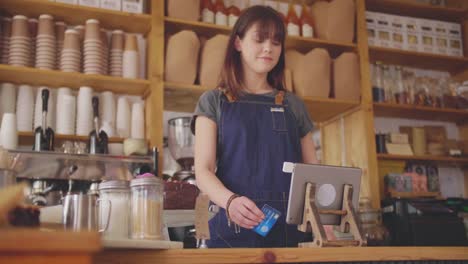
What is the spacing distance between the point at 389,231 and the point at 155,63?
5.22 feet

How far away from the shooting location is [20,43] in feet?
9.72

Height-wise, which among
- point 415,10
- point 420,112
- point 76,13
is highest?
point 415,10

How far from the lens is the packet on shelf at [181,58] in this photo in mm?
3156

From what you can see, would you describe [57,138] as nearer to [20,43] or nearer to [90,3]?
[20,43]

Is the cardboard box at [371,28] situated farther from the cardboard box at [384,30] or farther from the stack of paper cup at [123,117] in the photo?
the stack of paper cup at [123,117]

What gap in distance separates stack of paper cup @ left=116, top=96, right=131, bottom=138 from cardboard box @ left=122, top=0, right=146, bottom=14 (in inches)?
20.2

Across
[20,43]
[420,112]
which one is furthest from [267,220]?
[420,112]

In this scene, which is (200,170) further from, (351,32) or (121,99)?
(351,32)

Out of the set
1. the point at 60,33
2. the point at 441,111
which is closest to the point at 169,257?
the point at 60,33

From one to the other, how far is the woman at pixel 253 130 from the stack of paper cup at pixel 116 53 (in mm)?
1311

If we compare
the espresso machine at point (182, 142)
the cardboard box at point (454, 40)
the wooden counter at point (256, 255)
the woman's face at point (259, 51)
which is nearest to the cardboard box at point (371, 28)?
the cardboard box at point (454, 40)

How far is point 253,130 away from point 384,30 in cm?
227

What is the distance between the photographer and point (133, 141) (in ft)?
9.77

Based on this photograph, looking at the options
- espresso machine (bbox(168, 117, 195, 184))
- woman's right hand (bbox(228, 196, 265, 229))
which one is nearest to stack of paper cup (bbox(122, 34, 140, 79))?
→ espresso machine (bbox(168, 117, 195, 184))
